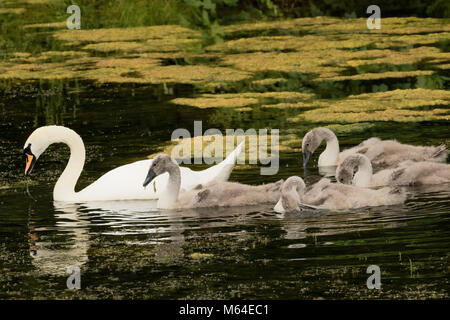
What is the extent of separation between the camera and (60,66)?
17.0 metres

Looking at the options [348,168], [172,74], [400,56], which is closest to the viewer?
[348,168]

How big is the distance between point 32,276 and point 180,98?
7.03m

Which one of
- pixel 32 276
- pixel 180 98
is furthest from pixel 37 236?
pixel 180 98

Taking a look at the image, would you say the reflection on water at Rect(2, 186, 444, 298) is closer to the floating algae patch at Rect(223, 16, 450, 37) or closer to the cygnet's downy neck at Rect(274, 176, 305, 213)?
the cygnet's downy neck at Rect(274, 176, 305, 213)

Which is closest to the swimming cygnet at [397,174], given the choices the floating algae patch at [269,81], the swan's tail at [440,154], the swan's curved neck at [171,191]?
the swan's tail at [440,154]

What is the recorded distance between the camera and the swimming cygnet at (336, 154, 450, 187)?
31.2ft

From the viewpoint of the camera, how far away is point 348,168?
9.53m

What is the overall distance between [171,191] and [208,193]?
0.31 m

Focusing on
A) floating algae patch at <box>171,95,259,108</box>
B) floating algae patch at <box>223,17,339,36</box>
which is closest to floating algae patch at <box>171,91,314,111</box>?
floating algae patch at <box>171,95,259,108</box>

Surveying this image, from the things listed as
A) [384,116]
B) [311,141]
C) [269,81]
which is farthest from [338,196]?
[269,81]

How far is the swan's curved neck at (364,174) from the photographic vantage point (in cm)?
951

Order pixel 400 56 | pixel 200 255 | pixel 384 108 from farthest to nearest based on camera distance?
1. pixel 400 56
2. pixel 384 108
3. pixel 200 255

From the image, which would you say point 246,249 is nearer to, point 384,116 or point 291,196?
point 291,196

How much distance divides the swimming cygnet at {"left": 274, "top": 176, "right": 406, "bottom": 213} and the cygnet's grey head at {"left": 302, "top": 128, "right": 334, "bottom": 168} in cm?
151
